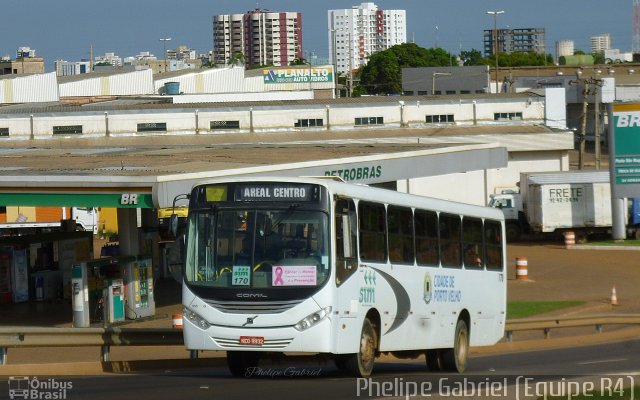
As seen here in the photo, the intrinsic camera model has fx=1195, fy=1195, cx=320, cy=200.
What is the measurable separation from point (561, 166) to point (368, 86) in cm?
9285

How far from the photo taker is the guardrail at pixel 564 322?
27.2 m

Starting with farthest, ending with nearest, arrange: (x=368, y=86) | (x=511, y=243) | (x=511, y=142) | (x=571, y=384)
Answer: (x=368, y=86)
(x=511, y=142)
(x=511, y=243)
(x=571, y=384)

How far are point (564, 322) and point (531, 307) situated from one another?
5.99 metres

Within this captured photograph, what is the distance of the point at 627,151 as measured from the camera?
5169cm

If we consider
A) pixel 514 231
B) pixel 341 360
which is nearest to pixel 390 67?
pixel 514 231

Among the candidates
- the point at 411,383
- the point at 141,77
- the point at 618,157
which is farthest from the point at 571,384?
the point at 141,77

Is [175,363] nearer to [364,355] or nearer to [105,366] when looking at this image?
[105,366]

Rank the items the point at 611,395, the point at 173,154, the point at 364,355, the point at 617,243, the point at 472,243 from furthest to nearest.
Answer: the point at 617,243 → the point at 173,154 → the point at 472,243 → the point at 364,355 → the point at 611,395

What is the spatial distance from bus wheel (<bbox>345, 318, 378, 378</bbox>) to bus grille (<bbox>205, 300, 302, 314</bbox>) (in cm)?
135

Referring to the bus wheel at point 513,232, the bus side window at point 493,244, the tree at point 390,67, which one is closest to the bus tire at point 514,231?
the bus wheel at point 513,232

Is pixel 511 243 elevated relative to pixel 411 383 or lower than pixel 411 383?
lower

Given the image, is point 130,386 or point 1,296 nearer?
point 130,386

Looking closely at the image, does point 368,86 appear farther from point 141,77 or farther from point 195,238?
point 195,238

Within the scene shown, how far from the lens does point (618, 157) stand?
51.9 m
